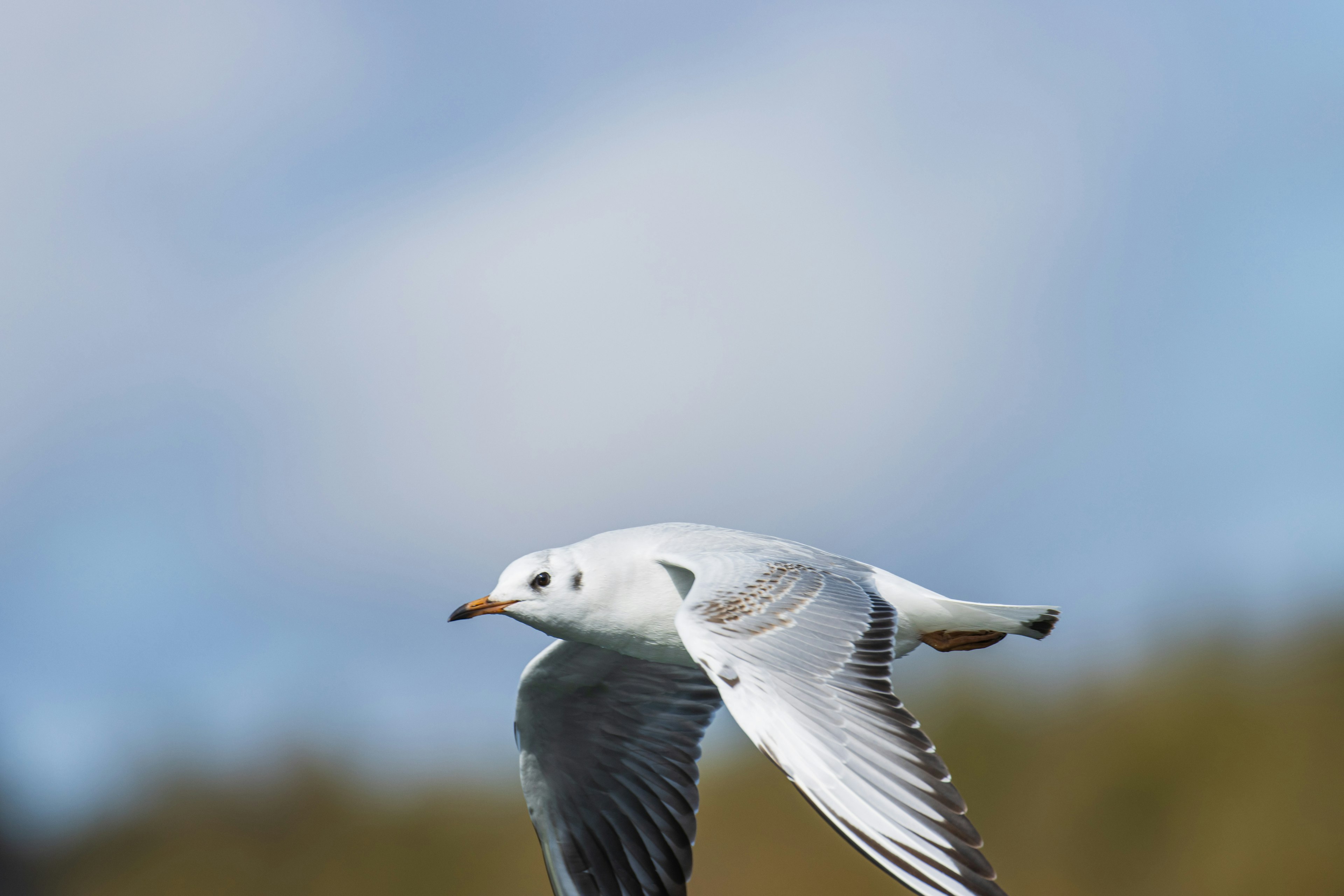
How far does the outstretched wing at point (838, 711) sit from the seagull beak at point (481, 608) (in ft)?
3.23

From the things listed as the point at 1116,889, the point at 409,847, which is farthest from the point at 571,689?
the point at 409,847

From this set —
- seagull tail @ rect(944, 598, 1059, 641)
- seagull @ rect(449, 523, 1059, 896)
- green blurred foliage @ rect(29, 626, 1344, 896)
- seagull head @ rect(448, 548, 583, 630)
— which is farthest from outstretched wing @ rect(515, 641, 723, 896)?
green blurred foliage @ rect(29, 626, 1344, 896)

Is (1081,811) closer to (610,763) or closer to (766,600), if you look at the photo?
(610,763)

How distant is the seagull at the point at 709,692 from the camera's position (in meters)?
2.94

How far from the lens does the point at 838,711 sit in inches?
125

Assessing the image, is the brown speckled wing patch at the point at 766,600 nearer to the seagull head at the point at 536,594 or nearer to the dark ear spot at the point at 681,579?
the dark ear spot at the point at 681,579

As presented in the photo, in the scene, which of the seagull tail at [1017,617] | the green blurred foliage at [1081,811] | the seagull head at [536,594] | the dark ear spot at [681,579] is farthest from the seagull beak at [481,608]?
the green blurred foliage at [1081,811]

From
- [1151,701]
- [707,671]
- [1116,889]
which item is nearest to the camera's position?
[707,671]

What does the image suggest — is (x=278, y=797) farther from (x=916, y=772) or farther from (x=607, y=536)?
(x=916, y=772)

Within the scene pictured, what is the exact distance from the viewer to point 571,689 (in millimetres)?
5301

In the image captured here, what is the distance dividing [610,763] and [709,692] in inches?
23.7

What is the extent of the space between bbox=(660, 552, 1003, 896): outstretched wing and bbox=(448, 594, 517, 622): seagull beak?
99 cm

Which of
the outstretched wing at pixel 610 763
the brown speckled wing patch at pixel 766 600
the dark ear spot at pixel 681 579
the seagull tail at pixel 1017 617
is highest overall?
the brown speckled wing patch at pixel 766 600

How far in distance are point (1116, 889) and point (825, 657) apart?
384 inches
